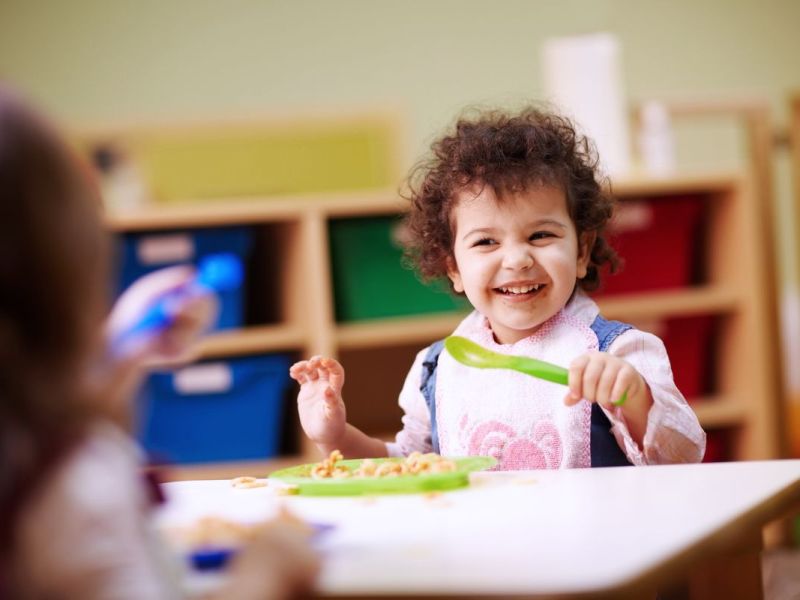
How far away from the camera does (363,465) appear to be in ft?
3.47

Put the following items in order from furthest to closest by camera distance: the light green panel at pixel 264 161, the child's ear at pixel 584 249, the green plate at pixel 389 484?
1. the light green panel at pixel 264 161
2. the child's ear at pixel 584 249
3. the green plate at pixel 389 484

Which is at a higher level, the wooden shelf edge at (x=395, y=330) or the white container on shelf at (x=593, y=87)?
the white container on shelf at (x=593, y=87)

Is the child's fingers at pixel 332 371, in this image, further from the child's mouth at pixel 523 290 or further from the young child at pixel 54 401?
the young child at pixel 54 401

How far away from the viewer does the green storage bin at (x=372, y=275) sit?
2660 millimetres

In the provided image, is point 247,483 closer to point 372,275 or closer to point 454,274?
point 454,274

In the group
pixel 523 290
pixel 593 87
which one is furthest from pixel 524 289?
pixel 593 87

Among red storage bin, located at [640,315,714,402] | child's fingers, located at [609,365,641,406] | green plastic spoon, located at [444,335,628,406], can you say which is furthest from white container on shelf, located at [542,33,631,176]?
child's fingers, located at [609,365,641,406]

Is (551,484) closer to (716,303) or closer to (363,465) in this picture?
(363,465)

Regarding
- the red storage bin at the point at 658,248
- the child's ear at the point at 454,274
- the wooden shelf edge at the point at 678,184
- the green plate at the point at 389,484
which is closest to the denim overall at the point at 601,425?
the child's ear at the point at 454,274

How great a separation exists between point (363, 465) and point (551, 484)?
0.17 meters

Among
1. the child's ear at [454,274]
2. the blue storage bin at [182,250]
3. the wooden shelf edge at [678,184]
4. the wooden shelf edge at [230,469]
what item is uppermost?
the wooden shelf edge at [678,184]

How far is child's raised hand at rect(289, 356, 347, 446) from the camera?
3.91 feet

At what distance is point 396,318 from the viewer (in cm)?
271

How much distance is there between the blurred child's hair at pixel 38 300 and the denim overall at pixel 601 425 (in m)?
0.71
